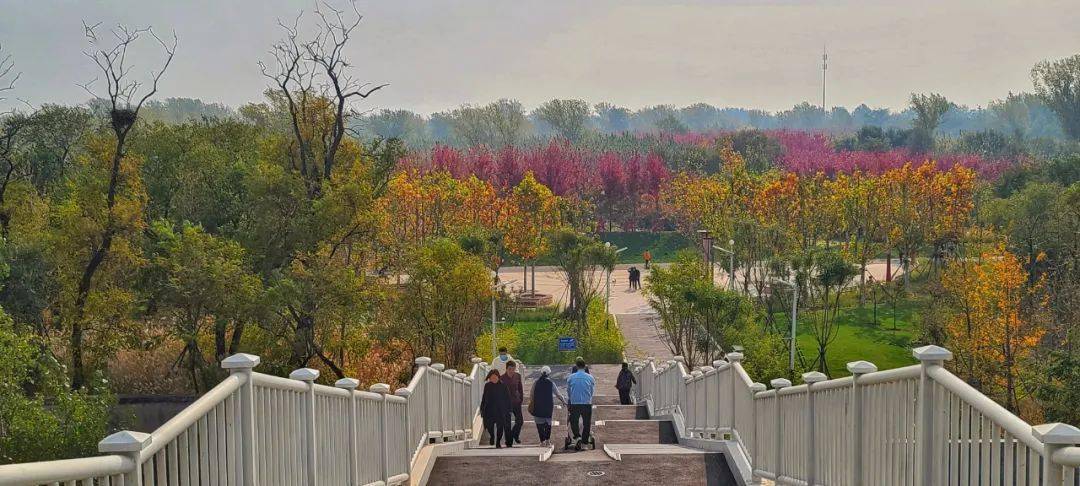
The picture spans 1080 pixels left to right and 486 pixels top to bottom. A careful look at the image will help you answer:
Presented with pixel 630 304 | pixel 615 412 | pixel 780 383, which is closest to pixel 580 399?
pixel 780 383

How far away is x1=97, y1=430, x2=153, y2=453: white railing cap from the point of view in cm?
381

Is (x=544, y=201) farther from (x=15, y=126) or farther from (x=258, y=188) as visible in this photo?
(x=258, y=188)

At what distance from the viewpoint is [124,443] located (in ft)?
12.6

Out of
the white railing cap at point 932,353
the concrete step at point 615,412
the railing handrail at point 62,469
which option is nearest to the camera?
the railing handrail at point 62,469

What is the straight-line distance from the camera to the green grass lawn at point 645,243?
73.4 m

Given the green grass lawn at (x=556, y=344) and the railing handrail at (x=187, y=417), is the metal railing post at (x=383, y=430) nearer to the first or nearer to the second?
the railing handrail at (x=187, y=417)

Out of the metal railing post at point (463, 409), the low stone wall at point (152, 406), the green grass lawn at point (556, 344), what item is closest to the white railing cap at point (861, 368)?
the metal railing post at point (463, 409)

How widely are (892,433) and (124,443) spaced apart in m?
4.01

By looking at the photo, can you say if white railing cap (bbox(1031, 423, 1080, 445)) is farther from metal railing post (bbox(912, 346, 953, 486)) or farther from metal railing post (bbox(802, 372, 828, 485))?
Answer: metal railing post (bbox(802, 372, 828, 485))

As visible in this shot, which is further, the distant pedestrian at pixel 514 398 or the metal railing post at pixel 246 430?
the distant pedestrian at pixel 514 398

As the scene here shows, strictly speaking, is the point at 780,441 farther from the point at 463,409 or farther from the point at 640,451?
the point at 463,409

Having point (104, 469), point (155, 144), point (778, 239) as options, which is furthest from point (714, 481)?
point (778, 239)

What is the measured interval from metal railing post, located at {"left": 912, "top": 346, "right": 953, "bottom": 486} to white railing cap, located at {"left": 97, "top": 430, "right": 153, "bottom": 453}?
354 cm

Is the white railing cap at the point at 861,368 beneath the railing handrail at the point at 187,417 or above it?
beneath
